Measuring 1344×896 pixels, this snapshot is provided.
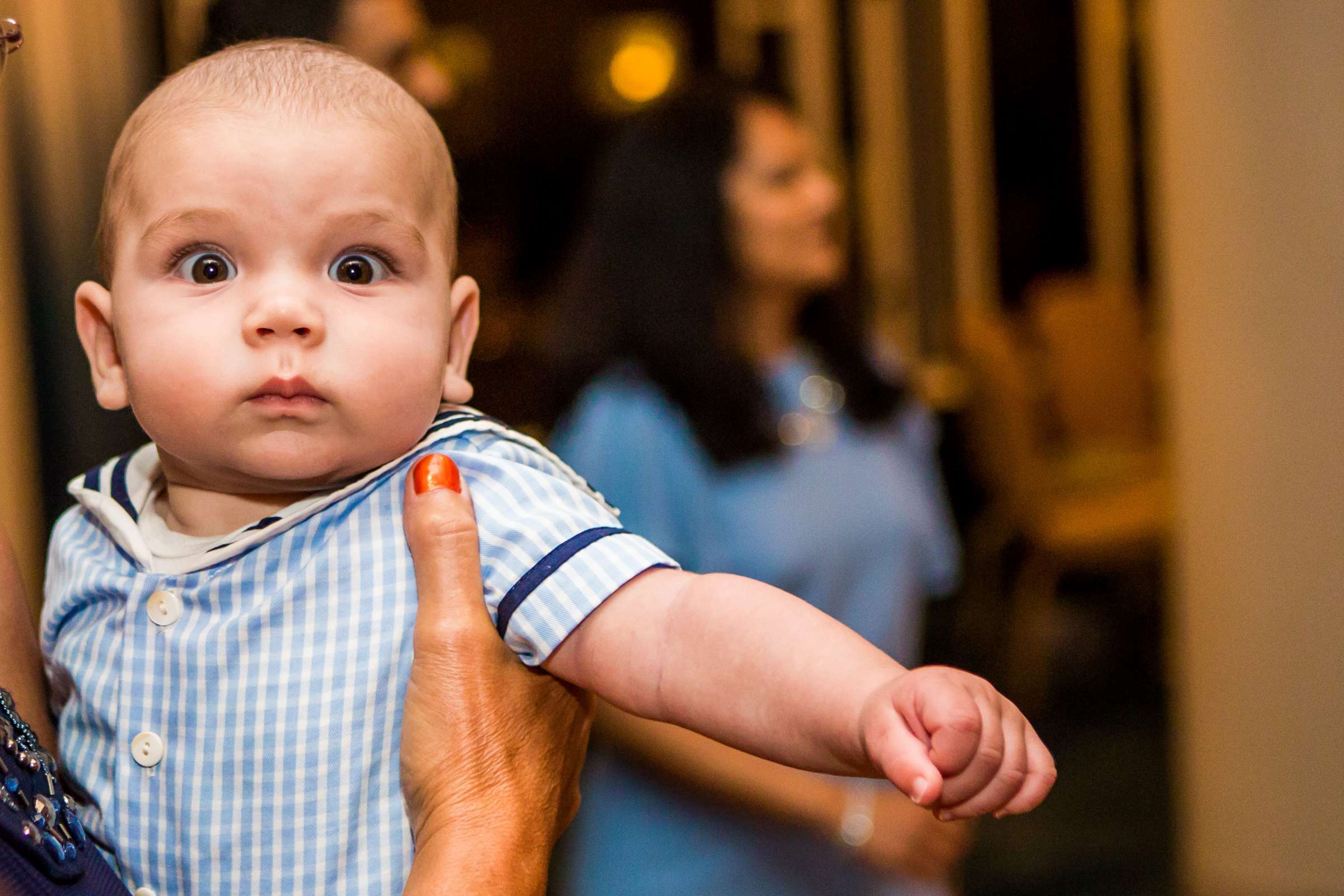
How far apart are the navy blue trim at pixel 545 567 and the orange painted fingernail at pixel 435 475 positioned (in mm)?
→ 65

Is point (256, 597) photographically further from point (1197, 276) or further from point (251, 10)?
point (1197, 276)

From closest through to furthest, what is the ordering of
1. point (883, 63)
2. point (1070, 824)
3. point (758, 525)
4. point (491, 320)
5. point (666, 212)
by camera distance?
point (758, 525) → point (666, 212) → point (1070, 824) → point (491, 320) → point (883, 63)

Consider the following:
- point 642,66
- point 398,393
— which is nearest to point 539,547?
point 398,393

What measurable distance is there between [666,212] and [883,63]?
133 inches

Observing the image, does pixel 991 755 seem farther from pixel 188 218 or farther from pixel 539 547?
pixel 188 218

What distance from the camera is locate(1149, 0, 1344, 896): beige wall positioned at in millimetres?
2428

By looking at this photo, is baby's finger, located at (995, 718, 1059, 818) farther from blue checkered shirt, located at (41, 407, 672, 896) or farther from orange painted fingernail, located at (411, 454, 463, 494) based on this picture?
orange painted fingernail, located at (411, 454, 463, 494)

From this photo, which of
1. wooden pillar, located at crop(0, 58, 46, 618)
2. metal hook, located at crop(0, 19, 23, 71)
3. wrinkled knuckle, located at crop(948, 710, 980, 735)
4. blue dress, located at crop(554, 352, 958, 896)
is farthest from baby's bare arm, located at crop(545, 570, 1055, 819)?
wooden pillar, located at crop(0, 58, 46, 618)

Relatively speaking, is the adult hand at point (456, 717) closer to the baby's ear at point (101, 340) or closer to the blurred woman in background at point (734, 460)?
the baby's ear at point (101, 340)

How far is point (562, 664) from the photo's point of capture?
2.23 feet

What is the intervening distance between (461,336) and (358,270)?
0.34 ft

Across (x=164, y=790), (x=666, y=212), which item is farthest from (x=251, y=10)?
(x=666, y=212)

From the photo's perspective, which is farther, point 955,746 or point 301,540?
point 301,540

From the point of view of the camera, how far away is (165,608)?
692 mm
